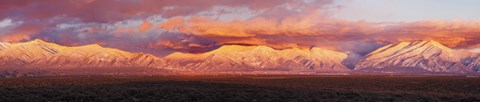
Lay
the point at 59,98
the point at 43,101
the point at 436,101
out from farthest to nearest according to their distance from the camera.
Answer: the point at 436,101 < the point at 59,98 < the point at 43,101

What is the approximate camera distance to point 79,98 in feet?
114

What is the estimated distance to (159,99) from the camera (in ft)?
117

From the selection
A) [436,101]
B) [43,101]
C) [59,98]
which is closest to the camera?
[43,101]

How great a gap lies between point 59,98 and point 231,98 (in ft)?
47.9

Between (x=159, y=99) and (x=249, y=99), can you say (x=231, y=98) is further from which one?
(x=159, y=99)

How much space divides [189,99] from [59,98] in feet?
35.7

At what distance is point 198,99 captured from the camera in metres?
35.8

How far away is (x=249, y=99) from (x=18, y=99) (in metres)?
19.2

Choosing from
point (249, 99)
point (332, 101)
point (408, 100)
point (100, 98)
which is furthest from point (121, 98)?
point (408, 100)

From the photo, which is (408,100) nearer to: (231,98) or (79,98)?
(231,98)

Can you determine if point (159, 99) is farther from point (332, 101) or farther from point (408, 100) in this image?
point (408, 100)

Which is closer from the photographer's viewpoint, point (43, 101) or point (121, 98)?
point (43, 101)

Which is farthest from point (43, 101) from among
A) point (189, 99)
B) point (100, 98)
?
point (189, 99)

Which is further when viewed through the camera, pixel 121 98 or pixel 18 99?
pixel 121 98
